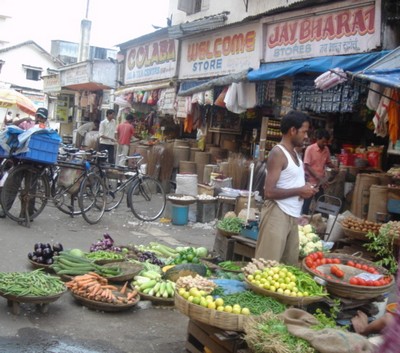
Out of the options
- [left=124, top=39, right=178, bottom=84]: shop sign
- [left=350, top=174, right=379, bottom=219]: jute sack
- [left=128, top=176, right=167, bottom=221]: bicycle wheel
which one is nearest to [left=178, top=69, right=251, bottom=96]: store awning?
[left=124, top=39, right=178, bottom=84]: shop sign

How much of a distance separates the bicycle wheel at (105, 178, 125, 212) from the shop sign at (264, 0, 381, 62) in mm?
4627

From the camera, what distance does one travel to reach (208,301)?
4.18m

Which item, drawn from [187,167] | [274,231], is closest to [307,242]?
[274,231]

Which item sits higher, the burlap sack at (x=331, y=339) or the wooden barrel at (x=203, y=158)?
the wooden barrel at (x=203, y=158)

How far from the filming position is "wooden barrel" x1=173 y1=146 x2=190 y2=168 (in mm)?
14875

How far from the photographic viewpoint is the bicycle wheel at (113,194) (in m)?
11.2

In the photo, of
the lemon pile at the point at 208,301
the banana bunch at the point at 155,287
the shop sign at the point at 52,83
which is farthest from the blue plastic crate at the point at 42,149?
the shop sign at the point at 52,83

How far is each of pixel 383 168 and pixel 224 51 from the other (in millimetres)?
5502

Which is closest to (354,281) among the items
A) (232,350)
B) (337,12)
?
(232,350)

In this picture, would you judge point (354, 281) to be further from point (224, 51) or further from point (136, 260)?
point (224, 51)

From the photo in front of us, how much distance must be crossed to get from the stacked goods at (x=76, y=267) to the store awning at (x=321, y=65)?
5585mm

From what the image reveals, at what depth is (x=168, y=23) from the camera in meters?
17.6

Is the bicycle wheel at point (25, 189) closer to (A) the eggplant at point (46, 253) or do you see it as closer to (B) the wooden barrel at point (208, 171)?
(A) the eggplant at point (46, 253)

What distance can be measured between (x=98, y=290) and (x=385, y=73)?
4468mm
